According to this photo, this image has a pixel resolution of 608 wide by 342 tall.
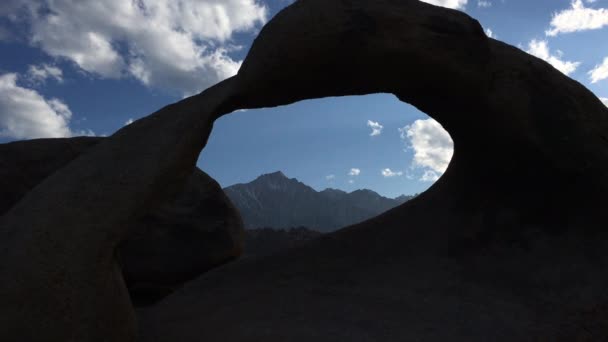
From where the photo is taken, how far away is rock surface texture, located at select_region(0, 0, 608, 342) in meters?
2.53

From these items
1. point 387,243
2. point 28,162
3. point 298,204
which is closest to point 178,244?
point 28,162

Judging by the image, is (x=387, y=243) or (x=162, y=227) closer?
(x=387, y=243)

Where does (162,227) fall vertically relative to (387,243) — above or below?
above

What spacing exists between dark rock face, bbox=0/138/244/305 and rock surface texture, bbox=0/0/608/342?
0.67m

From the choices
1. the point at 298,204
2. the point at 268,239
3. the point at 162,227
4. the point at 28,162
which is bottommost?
the point at 162,227

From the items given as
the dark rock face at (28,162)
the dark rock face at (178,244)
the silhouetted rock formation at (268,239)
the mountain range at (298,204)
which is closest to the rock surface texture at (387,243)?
the dark rock face at (178,244)

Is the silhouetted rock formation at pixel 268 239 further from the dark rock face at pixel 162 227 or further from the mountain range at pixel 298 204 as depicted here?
the mountain range at pixel 298 204

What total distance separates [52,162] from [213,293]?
2311 millimetres

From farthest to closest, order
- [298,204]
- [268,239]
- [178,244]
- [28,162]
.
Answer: [298,204] → [268,239] → [178,244] → [28,162]

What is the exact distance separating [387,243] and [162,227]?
257 centimetres

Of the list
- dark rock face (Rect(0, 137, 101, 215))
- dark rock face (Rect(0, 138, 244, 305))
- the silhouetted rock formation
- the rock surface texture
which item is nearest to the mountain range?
the silhouetted rock formation

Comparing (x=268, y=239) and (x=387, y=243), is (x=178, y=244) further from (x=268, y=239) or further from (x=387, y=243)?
(x=268, y=239)

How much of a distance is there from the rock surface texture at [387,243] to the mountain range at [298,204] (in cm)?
7584

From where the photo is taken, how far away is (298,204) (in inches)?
3777
